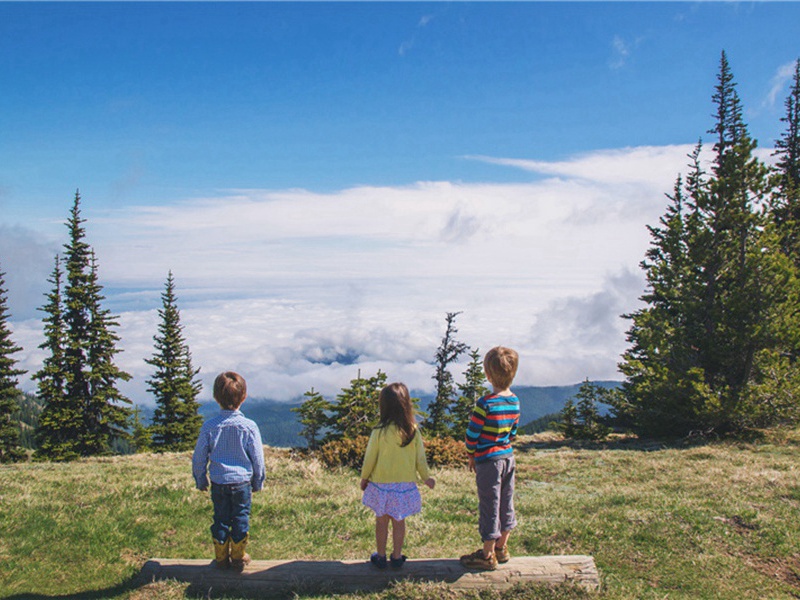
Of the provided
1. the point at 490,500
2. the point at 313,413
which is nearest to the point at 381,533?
the point at 490,500

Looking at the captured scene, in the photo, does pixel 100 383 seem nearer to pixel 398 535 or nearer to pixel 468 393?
pixel 468 393

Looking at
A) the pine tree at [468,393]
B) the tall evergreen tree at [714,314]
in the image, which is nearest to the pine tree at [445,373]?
the pine tree at [468,393]

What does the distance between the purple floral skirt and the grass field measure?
34.3 inches

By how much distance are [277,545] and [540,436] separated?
87.5 feet

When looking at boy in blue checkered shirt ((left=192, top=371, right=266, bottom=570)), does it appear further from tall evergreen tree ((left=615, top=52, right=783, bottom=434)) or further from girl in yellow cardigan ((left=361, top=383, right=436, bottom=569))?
tall evergreen tree ((left=615, top=52, right=783, bottom=434))

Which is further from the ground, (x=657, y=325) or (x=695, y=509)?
(x=657, y=325)

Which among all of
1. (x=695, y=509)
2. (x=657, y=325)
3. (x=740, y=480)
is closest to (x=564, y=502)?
(x=695, y=509)

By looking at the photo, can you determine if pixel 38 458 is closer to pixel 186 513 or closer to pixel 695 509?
pixel 186 513

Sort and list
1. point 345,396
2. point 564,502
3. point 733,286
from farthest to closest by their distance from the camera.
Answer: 1. point 733,286
2. point 345,396
3. point 564,502

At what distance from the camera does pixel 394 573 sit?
7152 mm

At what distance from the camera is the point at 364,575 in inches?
281

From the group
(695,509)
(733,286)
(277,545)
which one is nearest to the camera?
(277,545)

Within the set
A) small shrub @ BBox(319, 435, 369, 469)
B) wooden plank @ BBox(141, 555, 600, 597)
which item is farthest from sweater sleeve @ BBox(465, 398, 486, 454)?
small shrub @ BBox(319, 435, 369, 469)

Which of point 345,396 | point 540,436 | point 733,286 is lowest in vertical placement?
point 540,436
